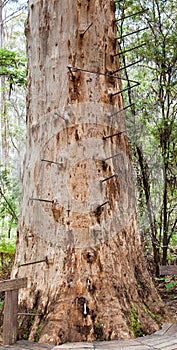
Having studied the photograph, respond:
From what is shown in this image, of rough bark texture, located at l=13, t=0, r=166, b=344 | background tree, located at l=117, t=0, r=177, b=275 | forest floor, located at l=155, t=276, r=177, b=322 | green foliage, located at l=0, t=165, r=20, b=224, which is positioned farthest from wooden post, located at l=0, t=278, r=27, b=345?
green foliage, located at l=0, t=165, r=20, b=224

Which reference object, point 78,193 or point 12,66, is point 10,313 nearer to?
point 78,193

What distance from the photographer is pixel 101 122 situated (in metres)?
4.01

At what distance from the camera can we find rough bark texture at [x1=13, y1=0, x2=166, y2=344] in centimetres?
354

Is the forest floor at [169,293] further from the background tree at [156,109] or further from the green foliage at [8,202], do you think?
the green foliage at [8,202]

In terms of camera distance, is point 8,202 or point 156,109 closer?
point 156,109

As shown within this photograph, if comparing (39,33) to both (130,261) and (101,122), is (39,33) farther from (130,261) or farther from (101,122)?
(130,261)

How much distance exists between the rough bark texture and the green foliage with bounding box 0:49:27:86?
10.1 feet

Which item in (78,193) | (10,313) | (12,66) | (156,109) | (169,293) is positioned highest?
(12,66)

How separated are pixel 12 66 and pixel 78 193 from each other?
15.4ft

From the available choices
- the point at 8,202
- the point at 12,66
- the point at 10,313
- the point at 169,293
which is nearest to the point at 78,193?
the point at 10,313

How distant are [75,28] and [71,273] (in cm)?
245

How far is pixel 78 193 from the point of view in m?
3.76

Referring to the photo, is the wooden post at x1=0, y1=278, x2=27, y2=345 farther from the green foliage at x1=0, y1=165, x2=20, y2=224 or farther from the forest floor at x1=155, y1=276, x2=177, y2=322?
the green foliage at x1=0, y1=165, x2=20, y2=224

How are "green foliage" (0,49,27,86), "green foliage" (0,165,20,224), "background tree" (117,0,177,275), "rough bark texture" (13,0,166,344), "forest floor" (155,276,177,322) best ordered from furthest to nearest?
"green foliage" (0,165,20,224)
"green foliage" (0,49,27,86)
"background tree" (117,0,177,275)
"forest floor" (155,276,177,322)
"rough bark texture" (13,0,166,344)
